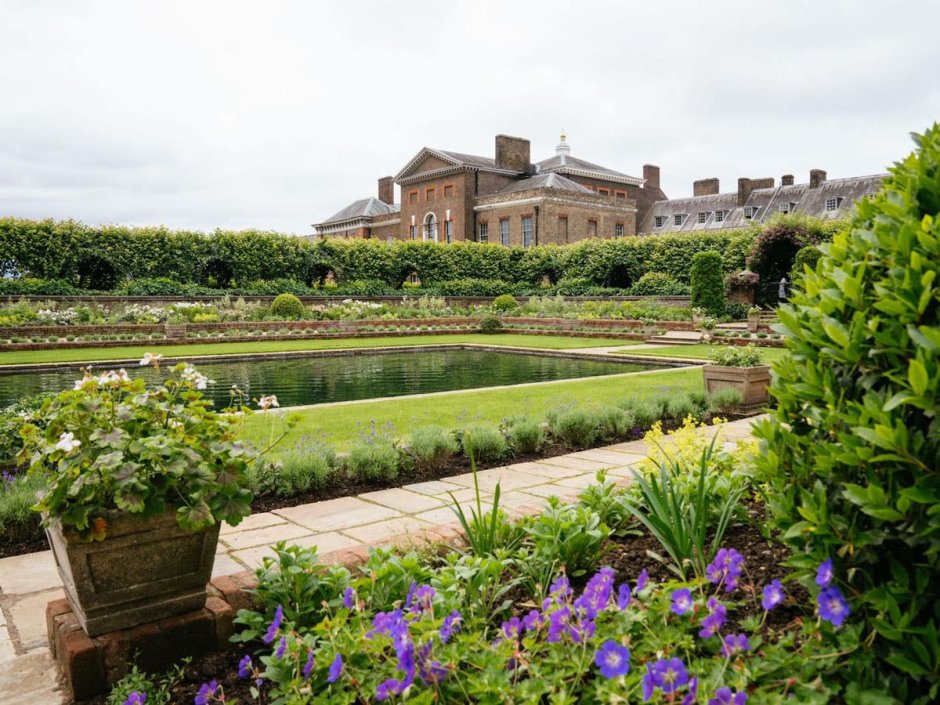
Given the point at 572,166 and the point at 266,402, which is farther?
the point at 572,166

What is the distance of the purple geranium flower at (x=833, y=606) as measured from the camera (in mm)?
1498

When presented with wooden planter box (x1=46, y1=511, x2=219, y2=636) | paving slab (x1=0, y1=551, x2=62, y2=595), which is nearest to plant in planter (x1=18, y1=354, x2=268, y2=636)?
wooden planter box (x1=46, y1=511, x2=219, y2=636)

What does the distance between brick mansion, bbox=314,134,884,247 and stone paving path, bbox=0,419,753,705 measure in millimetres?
34787

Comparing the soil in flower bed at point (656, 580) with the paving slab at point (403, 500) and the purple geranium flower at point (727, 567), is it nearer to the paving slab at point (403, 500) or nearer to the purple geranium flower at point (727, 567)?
the purple geranium flower at point (727, 567)

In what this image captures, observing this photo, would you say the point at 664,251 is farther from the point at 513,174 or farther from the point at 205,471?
the point at 205,471

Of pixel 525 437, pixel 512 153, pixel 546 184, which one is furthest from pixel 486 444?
pixel 512 153

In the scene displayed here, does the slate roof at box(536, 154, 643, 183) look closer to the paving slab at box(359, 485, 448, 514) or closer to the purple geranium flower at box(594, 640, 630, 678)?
the paving slab at box(359, 485, 448, 514)

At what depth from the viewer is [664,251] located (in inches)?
1174

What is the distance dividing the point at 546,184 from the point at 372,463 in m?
37.6

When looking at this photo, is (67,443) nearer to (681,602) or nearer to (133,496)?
(133,496)

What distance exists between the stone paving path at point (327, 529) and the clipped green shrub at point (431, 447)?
21 centimetres

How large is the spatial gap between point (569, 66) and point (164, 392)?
16436 millimetres

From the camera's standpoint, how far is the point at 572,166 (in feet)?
149

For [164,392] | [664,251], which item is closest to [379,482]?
[164,392]
